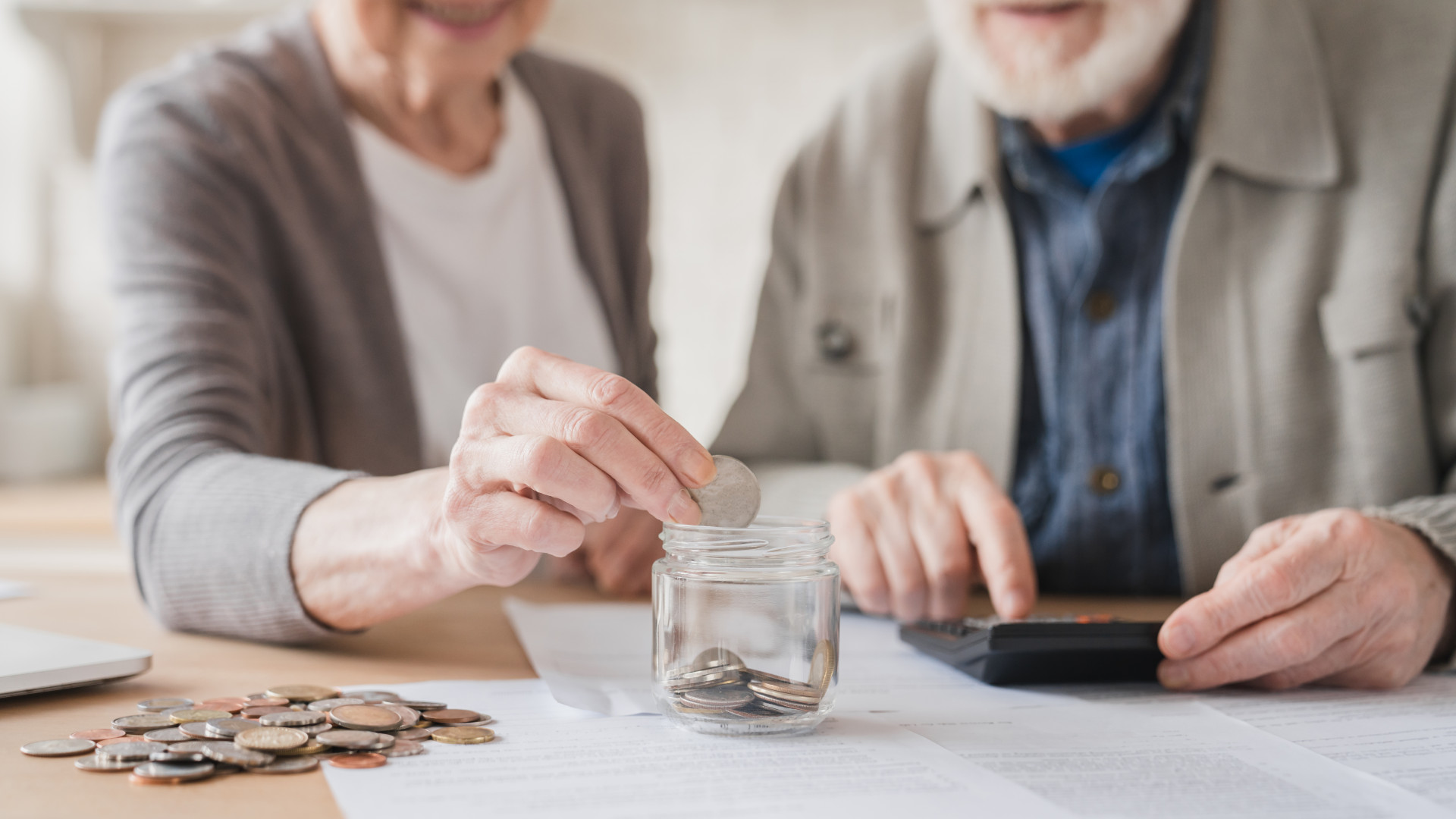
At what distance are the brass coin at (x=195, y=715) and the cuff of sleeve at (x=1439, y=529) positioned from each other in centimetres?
88

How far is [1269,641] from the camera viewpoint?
81cm

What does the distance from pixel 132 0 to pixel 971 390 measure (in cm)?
218

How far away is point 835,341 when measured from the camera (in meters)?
1.49

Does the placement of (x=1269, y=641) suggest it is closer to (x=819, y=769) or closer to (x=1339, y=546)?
(x=1339, y=546)

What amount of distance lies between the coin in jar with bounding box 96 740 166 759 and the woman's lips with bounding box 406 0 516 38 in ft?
3.11

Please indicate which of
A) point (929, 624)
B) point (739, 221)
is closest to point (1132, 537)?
point (929, 624)

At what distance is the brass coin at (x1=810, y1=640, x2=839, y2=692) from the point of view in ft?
2.31

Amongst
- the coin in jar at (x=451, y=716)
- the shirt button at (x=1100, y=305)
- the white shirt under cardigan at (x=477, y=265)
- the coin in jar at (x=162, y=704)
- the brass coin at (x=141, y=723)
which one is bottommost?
the coin in jar at (x=451, y=716)

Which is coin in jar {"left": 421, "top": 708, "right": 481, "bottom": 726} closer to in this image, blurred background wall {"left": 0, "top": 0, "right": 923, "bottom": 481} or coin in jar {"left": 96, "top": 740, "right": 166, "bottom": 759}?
coin in jar {"left": 96, "top": 740, "right": 166, "bottom": 759}

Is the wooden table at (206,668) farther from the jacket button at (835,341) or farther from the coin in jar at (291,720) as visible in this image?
the jacket button at (835,341)

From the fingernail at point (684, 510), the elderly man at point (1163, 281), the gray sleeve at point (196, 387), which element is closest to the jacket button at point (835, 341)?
the elderly man at point (1163, 281)

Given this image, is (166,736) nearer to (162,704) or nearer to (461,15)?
(162,704)

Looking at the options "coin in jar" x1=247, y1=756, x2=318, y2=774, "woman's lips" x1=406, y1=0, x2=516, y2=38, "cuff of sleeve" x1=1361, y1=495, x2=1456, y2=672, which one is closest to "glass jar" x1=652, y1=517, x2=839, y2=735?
"coin in jar" x1=247, y1=756, x2=318, y2=774

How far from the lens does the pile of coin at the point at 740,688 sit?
69 cm
